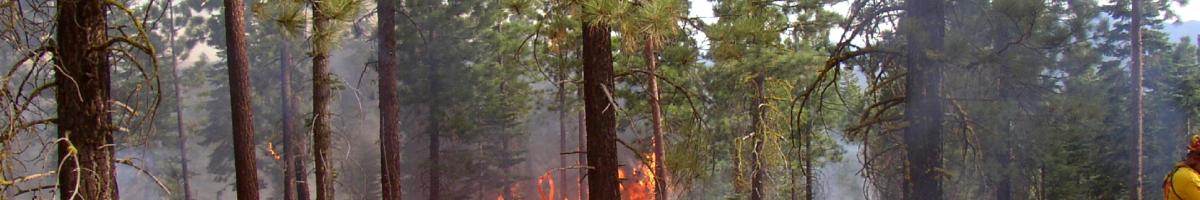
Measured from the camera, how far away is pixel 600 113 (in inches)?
265

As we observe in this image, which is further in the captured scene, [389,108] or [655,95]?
[655,95]

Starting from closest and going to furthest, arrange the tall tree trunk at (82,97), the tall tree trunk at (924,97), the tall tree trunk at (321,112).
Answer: the tall tree trunk at (82,97) < the tall tree trunk at (924,97) < the tall tree trunk at (321,112)

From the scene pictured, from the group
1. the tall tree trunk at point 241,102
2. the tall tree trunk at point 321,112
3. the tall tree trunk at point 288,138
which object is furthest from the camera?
the tall tree trunk at point 288,138

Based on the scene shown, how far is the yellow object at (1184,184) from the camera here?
580cm

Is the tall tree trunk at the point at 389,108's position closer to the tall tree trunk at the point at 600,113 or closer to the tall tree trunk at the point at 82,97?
the tall tree trunk at the point at 600,113

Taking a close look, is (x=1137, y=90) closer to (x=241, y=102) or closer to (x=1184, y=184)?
(x=1184, y=184)

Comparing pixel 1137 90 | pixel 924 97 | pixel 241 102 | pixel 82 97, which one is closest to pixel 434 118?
pixel 241 102

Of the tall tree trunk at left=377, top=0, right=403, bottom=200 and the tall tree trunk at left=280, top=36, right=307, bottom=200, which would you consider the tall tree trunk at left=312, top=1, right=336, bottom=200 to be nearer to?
the tall tree trunk at left=377, top=0, right=403, bottom=200

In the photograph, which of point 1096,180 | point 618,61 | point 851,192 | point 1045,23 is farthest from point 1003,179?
point 851,192

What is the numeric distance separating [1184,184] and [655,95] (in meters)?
7.50

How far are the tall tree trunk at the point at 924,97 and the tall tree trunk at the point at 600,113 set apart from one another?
3.11 meters

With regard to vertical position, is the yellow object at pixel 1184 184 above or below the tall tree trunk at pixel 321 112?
below

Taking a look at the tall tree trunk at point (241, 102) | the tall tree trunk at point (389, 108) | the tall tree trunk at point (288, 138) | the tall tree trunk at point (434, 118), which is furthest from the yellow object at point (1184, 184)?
the tall tree trunk at point (434, 118)

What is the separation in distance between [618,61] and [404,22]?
11151 mm
